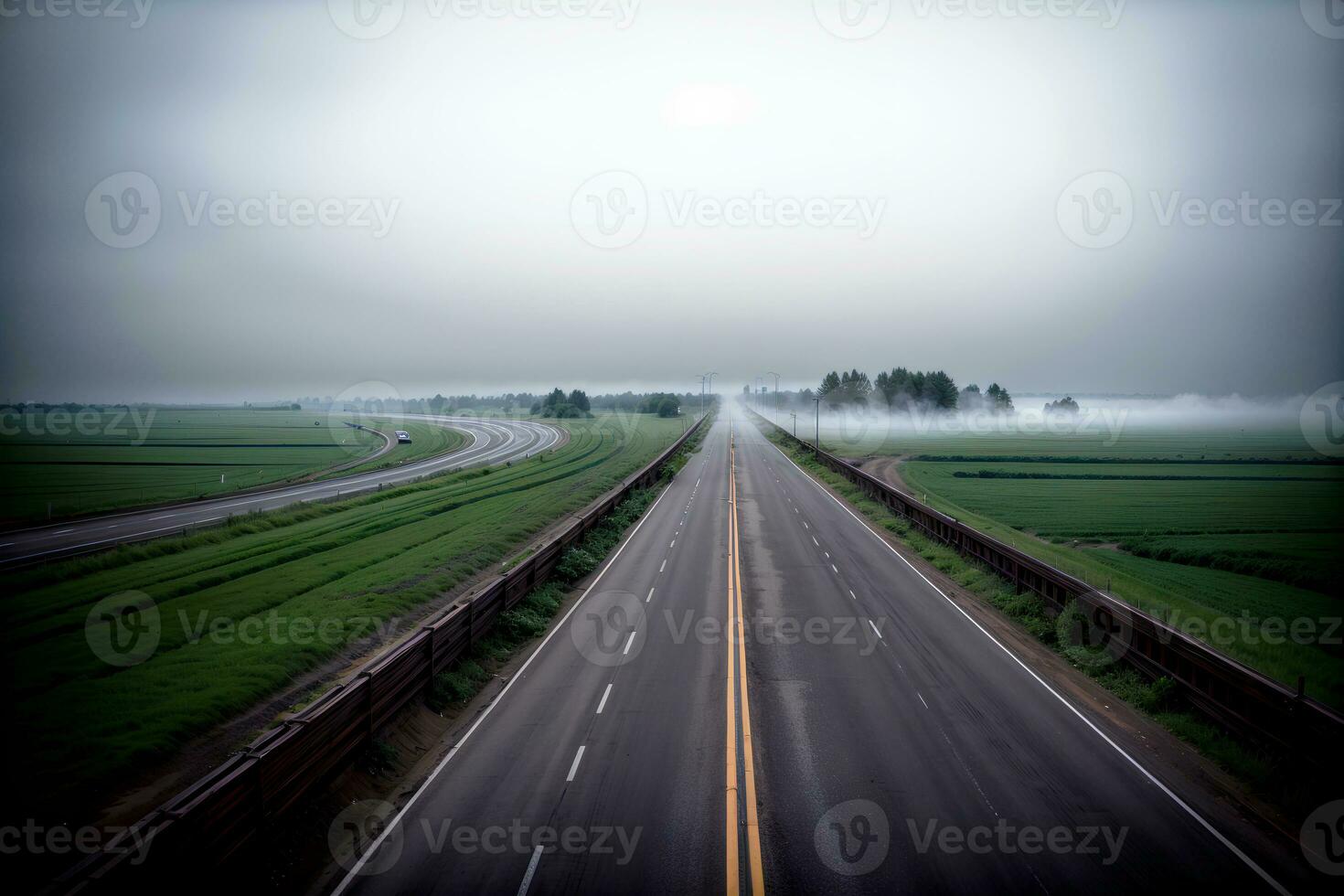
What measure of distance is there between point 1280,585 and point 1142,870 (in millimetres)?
24594

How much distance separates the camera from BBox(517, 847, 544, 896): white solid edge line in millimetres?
7047

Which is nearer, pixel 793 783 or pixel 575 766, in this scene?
pixel 793 783

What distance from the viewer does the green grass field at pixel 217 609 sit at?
10180 mm

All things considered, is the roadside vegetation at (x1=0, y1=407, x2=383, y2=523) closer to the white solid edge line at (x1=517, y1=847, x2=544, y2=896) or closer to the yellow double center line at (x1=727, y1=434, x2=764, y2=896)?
the yellow double center line at (x1=727, y1=434, x2=764, y2=896)

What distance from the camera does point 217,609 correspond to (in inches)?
655

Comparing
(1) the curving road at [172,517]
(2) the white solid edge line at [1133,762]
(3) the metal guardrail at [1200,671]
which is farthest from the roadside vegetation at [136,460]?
(3) the metal guardrail at [1200,671]

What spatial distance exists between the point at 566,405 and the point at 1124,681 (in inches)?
6170

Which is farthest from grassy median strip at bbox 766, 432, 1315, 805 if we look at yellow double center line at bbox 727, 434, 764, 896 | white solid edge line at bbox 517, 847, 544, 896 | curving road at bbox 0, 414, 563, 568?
curving road at bbox 0, 414, 563, 568

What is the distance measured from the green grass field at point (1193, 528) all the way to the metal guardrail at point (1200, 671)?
7.73 feet

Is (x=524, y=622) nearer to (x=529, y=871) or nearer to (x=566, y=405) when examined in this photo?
(x=529, y=871)

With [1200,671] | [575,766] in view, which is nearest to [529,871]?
[575,766]

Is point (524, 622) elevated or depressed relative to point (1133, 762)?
depressed

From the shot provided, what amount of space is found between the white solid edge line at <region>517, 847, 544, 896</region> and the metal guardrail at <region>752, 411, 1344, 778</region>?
11501 millimetres

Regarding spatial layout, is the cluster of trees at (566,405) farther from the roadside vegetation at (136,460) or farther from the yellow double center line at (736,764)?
the yellow double center line at (736,764)
